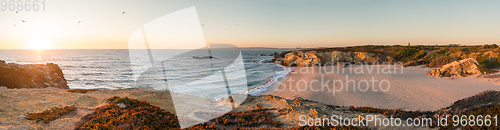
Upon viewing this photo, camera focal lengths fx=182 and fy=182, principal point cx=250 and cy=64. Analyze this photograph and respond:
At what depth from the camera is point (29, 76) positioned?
43.6 ft

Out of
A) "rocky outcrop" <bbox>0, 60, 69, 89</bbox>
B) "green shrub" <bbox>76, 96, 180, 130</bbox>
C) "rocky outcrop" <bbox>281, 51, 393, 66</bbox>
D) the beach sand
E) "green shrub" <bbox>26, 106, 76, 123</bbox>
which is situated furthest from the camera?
"rocky outcrop" <bbox>281, 51, 393, 66</bbox>

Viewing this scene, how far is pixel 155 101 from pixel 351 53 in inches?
1745

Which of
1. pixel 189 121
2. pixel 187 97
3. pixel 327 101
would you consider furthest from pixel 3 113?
pixel 327 101

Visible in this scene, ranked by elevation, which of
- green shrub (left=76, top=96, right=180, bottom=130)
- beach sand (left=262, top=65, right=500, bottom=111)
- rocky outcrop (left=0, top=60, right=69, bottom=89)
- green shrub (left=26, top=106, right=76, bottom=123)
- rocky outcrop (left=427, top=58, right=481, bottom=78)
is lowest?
beach sand (left=262, top=65, right=500, bottom=111)

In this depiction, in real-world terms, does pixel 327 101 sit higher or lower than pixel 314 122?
lower

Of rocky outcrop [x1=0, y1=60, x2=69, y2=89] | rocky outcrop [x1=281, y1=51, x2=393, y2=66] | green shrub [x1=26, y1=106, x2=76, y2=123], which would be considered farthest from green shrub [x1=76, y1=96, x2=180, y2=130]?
rocky outcrop [x1=281, y1=51, x2=393, y2=66]

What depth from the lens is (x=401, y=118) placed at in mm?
6312

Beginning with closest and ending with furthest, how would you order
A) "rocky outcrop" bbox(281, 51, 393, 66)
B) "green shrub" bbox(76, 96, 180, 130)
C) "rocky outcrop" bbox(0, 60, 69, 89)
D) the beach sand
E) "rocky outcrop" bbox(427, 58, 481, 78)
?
"green shrub" bbox(76, 96, 180, 130)
"rocky outcrop" bbox(0, 60, 69, 89)
the beach sand
"rocky outcrop" bbox(427, 58, 481, 78)
"rocky outcrop" bbox(281, 51, 393, 66)

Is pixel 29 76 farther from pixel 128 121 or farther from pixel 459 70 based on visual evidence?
pixel 459 70

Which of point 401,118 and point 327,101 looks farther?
point 327,101

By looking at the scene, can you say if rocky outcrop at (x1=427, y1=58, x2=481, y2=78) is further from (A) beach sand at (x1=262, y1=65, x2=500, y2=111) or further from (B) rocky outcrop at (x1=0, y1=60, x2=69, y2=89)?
(B) rocky outcrop at (x1=0, y1=60, x2=69, y2=89)

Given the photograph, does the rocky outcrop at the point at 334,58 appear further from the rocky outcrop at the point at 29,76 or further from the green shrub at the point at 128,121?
the rocky outcrop at the point at 29,76

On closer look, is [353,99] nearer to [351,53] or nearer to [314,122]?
[314,122]

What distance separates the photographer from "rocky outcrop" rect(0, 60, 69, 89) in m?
12.0
